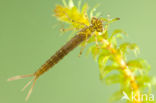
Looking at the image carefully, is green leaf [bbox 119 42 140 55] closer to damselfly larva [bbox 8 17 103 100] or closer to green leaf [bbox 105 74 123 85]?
green leaf [bbox 105 74 123 85]

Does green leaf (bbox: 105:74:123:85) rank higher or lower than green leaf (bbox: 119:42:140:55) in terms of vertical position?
lower

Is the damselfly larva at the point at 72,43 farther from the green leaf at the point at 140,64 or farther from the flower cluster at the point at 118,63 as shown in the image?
the green leaf at the point at 140,64

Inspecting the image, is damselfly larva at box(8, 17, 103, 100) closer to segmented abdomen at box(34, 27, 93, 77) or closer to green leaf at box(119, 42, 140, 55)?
segmented abdomen at box(34, 27, 93, 77)

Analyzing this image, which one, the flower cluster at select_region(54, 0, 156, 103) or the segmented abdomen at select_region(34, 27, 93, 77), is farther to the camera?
the segmented abdomen at select_region(34, 27, 93, 77)

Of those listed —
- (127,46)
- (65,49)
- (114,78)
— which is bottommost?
(114,78)

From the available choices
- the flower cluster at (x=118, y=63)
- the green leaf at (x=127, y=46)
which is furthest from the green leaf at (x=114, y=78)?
the green leaf at (x=127, y=46)

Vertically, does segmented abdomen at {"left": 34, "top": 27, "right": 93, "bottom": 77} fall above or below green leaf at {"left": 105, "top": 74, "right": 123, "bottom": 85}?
above

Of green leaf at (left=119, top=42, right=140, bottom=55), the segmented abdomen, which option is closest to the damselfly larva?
the segmented abdomen

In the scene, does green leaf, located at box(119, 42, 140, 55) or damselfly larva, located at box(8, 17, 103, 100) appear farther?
damselfly larva, located at box(8, 17, 103, 100)

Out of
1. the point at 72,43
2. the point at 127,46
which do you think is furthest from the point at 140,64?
the point at 72,43

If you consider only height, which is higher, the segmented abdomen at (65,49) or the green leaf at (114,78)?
the segmented abdomen at (65,49)

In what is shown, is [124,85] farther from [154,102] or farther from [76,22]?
[76,22]

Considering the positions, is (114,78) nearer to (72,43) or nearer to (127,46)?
(127,46)
